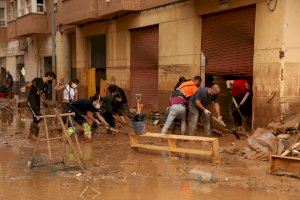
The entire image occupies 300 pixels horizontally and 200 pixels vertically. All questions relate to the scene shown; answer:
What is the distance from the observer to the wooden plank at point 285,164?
256 inches

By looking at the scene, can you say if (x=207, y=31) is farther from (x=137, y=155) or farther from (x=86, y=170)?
(x=86, y=170)

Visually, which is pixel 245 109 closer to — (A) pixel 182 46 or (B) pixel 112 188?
(A) pixel 182 46

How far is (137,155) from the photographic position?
28.2ft

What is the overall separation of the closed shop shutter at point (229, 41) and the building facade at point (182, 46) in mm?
26

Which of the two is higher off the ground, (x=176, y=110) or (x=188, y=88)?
(x=188, y=88)

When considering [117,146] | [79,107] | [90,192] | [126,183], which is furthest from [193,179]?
[79,107]

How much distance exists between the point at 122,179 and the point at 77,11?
13290 mm

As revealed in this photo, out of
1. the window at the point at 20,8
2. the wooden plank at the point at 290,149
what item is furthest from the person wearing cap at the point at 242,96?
the window at the point at 20,8

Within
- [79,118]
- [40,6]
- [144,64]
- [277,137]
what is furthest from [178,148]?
[40,6]

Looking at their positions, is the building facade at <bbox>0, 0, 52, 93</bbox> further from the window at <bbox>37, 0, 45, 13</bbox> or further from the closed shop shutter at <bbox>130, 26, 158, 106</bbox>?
the closed shop shutter at <bbox>130, 26, 158, 106</bbox>

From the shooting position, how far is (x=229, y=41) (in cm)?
1165

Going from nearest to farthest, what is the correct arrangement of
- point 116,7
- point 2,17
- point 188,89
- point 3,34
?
point 188,89, point 116,7, point 3,34, point 2,17

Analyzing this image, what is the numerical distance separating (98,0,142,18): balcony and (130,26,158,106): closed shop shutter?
2.96 feet

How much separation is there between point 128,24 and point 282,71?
8123 mm
